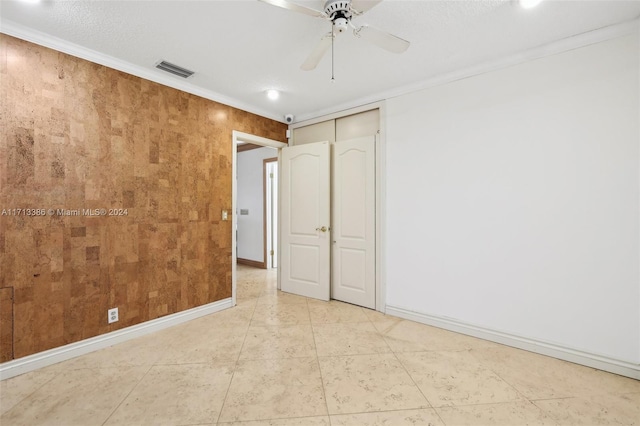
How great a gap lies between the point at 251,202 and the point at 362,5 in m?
4.84

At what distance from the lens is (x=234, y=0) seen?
1.87 m

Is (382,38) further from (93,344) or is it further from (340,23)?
(93,344)

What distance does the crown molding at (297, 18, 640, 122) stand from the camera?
2145 mm

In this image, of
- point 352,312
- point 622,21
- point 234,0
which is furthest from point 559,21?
point 352,312

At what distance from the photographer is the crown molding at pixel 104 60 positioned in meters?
2.11

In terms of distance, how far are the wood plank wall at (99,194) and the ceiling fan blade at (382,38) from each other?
218 cm

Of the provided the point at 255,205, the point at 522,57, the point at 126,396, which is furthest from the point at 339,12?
the point at 255,205

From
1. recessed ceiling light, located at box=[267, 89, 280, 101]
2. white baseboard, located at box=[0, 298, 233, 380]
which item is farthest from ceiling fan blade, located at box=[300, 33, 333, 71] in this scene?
white baseboard, located at box=[0, 298, 233, 380]

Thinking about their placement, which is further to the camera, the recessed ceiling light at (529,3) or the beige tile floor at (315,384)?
the recessed ceiling light at (529,3)

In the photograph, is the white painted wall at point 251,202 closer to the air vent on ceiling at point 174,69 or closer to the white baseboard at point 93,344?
the white baseboard at point 93,344

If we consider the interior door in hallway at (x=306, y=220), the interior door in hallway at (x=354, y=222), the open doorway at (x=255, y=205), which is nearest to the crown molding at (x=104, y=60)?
the interior door in hallway at (x=306, y=220)

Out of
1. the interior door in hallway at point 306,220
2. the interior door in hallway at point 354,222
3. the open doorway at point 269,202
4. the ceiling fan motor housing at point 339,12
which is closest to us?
the ceiling fan motor housing at point 339,12

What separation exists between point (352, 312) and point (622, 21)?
3.47m

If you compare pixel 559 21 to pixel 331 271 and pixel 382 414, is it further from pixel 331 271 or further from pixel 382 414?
pixel 331 271
